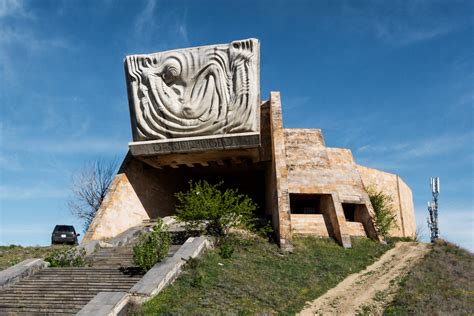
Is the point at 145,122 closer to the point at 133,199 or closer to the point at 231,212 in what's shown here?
the point at 133,199

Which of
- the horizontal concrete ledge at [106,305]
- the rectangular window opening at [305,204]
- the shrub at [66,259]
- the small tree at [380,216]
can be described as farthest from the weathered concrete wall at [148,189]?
the horizontal concrete ledge at [106,305]

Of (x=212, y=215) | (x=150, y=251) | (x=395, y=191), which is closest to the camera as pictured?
(x=150, y=251)

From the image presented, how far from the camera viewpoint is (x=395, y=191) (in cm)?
2641

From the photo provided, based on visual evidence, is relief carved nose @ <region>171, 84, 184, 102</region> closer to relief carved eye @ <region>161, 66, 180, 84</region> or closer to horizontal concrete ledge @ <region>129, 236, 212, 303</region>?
relief carved eye @ <region>161, 66, 180, 84</region>

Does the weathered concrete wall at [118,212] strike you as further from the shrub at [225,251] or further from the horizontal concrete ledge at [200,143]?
the shrub at [225,251]

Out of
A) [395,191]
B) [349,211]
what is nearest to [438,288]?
[349,211]

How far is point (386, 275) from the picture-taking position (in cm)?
1384

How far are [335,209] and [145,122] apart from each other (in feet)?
29.5

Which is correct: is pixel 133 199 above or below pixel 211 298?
above

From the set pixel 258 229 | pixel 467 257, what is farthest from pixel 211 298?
pixel 467 257

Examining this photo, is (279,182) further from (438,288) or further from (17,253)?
(17,253)

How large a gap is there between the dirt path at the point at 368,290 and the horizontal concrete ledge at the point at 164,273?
329 centimetres

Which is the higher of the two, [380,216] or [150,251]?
[380,216]

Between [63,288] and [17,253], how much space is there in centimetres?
653
